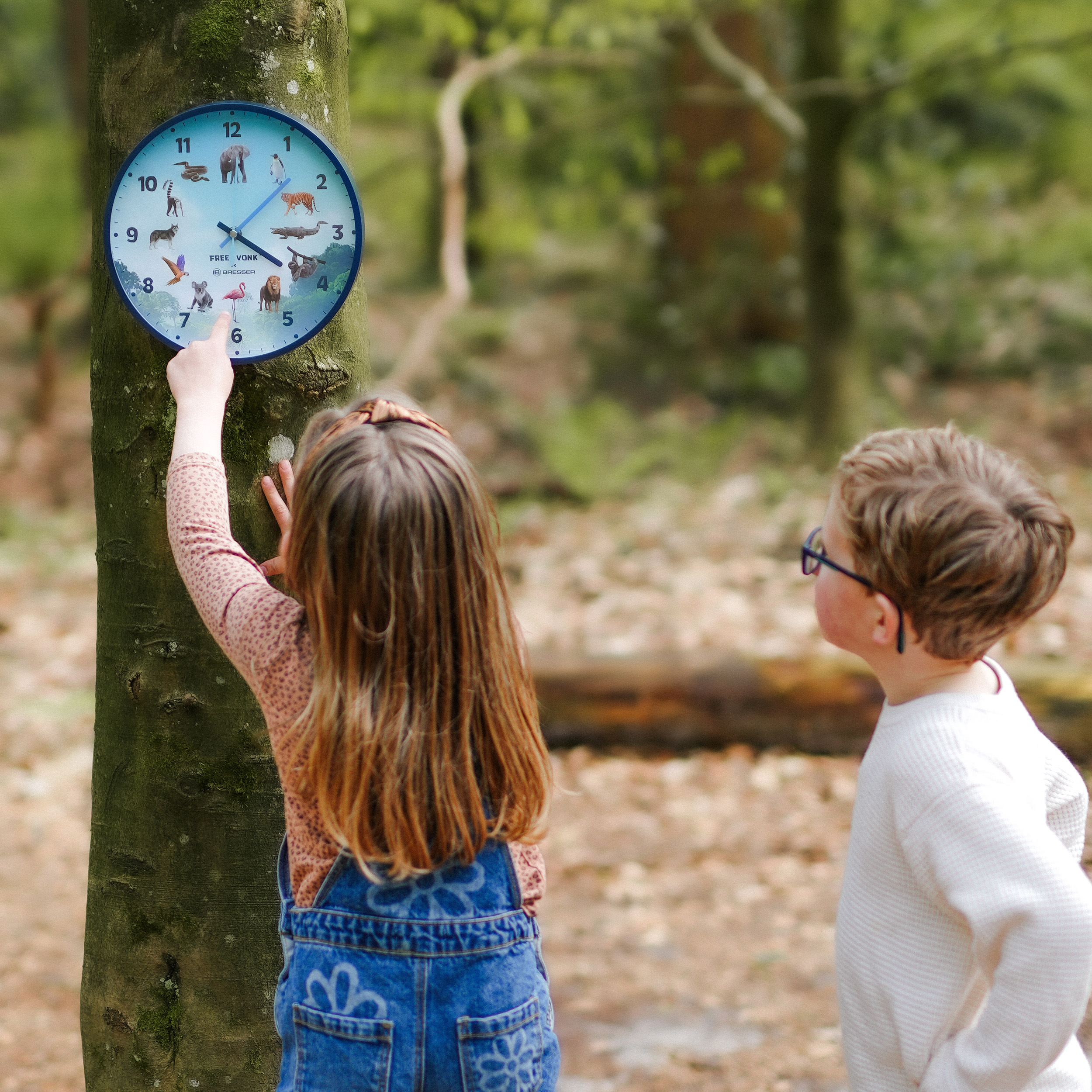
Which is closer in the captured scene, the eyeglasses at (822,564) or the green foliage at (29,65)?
the eyeglasses at (822,564)

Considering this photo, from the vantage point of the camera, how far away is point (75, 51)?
11.7 metres

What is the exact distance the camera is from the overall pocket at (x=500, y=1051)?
1.59 meters

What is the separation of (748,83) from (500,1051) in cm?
768

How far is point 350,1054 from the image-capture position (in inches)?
61.9

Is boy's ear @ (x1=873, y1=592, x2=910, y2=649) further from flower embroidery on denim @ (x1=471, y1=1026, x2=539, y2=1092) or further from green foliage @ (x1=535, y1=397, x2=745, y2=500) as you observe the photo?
green foliage @ (x1=535, y1=397, x2=745, y2=500)

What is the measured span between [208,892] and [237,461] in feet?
2.63

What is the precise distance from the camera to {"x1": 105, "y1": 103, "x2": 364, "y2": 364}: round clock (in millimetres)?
1996

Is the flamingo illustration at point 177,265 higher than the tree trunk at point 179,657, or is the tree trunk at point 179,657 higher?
the flamingo illustration at point 177,265

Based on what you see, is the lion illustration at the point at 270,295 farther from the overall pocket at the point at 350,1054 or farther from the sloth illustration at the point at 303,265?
the overall pocket at the point at 350,1054

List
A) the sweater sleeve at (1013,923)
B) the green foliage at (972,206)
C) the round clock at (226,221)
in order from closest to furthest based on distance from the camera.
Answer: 1. the sweater sleeve at (1013,923)
2. the round clock at (226,221)
3. the green foliage at (972,206)

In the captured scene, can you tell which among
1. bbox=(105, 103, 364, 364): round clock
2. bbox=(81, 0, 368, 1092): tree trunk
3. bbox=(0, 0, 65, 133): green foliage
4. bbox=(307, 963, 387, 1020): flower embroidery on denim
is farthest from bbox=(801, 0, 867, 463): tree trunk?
bbox=(0, 0, 65, 133): green foliage

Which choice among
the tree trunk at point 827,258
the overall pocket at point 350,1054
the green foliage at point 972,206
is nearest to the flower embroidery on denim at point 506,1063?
the overall pocket at point 350,1054

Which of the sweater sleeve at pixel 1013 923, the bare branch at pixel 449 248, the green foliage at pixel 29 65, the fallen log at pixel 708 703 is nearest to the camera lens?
the sweater sleeve at pixel 1013 923

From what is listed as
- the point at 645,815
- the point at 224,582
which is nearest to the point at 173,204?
the point at 224,582
